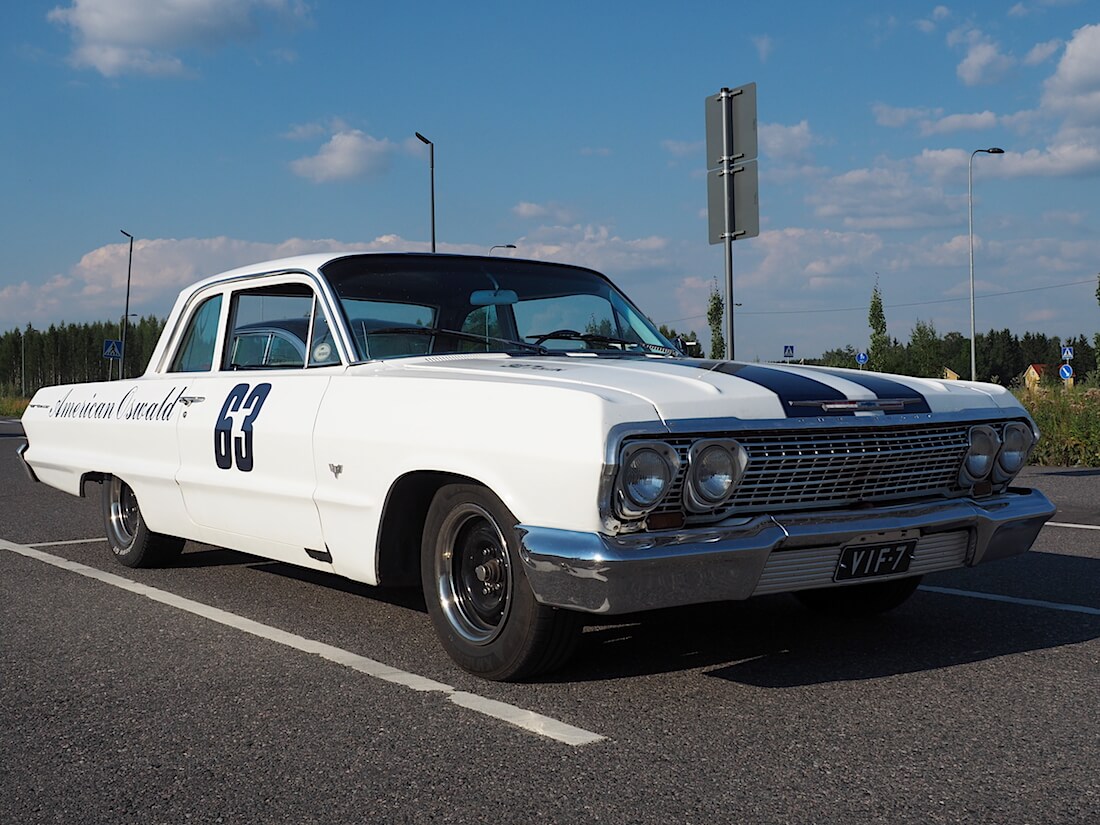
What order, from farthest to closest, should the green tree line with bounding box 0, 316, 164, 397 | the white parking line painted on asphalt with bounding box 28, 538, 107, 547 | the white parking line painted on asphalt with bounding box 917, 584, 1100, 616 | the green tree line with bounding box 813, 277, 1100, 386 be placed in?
the green tree line with bounding box 0, 316, 164, 397 → the green tree line with bounding box 813, 277, 1100, 386 → the white parking line painted on asphalt with bounding box 28, 538, 107, 547 → the white parking line painted on asphalt with bounding box 917, 584, 1100, 616

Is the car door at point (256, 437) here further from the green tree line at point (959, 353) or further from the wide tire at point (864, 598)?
the green tree line at point (959, 353)

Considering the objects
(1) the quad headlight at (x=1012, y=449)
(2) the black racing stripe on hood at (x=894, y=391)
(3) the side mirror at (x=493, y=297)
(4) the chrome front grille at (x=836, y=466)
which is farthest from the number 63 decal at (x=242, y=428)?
(1) the quad headlight at (x=1012, y=449)

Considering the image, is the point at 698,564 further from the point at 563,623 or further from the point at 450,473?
the point at 450,473

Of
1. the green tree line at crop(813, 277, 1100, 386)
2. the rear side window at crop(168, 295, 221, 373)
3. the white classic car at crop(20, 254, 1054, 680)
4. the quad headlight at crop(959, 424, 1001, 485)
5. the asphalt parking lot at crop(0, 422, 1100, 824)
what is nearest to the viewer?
the asphalt parking lot at crop(0, 422, 1100, 824)

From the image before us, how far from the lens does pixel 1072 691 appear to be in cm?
398

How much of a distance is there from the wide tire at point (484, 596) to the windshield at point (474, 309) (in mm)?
1108

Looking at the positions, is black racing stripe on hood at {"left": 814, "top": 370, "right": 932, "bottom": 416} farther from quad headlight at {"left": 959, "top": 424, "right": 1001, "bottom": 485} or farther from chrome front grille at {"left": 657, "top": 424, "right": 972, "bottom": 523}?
quad headlight at {"left": 959, "top": 424, "right": 1001, "bottom": 485}

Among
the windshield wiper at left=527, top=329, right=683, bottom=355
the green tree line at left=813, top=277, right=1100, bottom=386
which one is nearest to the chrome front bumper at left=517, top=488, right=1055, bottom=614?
the windshield wiper at left=527, top=329, right=683, bottom=355

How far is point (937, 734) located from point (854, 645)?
1.23m

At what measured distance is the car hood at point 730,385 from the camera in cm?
393

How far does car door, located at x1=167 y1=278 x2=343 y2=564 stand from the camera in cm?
505

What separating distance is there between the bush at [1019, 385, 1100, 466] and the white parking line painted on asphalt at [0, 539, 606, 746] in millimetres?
11001

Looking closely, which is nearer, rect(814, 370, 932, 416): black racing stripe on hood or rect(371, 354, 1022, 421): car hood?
rect(371, 354, 1022, 421): car hood

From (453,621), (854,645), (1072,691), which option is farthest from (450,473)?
(1072,691)
